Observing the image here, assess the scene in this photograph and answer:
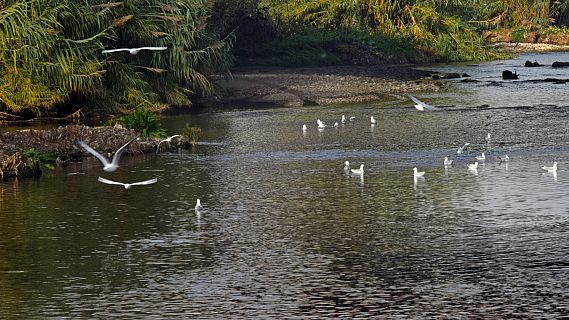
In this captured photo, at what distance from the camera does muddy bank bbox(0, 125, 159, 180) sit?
88.4 feet

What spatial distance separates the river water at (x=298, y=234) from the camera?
14836 mm

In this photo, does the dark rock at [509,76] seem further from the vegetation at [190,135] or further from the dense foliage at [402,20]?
the vegetation at [190,135]

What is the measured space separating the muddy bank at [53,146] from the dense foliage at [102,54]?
7745mm

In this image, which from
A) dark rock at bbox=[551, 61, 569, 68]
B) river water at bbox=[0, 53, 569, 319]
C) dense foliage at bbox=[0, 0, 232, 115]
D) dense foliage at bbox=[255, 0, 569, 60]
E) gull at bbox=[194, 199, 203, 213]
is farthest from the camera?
dense foliage at bbox=[255, 0, 569, 60]

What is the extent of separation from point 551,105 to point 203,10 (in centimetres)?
1448

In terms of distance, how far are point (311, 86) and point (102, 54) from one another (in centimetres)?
1569

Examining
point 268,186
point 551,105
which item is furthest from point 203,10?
point 268,186

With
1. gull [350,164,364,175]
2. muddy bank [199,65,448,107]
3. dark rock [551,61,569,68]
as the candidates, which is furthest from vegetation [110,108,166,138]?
dark rock [551,61,569,68]

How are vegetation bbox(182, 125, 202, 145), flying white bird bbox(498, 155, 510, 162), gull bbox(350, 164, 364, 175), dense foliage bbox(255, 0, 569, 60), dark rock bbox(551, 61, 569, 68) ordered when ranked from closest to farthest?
gull bbox(350, 164, 364, 175), flying white bird bbox(498, 155, 510, 162), vegetation bbox(182, 125, 202, 145), dark rock bbox(551, 61, 569, 68), dense foliage bbox(255, 0, 569, 60)

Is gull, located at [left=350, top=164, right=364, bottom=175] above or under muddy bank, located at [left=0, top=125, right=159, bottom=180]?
under

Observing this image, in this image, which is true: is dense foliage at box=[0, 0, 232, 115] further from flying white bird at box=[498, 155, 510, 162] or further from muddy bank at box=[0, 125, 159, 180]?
flying white bird at box=[498, 155, 510, 162]

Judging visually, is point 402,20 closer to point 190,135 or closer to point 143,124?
point 190,135

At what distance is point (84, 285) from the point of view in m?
16.0

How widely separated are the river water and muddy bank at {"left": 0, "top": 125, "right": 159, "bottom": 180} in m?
0.53
